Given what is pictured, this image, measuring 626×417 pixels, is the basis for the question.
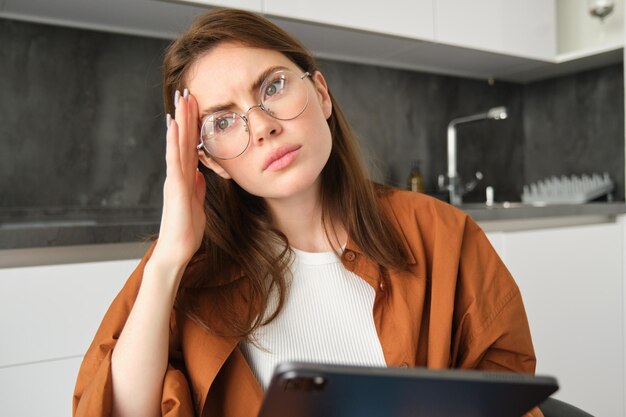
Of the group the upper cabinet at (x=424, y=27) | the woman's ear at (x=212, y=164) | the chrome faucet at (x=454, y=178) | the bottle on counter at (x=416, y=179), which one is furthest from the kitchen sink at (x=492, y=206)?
the woman's ear at (x=212, y=164)

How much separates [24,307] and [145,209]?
0.81m

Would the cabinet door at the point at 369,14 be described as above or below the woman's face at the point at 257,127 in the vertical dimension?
above

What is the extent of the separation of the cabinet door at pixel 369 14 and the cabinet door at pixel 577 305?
0.85 metres

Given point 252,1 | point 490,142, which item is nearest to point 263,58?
point 252,1

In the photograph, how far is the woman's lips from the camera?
0.86 meters

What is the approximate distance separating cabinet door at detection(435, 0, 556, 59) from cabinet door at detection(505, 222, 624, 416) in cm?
82

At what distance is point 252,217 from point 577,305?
1.57 m

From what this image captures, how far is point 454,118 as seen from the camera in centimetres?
276

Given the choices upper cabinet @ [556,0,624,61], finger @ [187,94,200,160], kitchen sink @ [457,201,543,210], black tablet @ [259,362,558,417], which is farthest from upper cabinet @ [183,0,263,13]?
upper cabinet @ [556,0,624,61]

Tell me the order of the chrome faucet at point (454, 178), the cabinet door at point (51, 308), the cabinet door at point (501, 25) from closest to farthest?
the cabinet door at point (51, 308), the cabinet door at point (501, 25), the chrome faucet at point (454, 178)

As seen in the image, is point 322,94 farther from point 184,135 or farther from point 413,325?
point 413,325

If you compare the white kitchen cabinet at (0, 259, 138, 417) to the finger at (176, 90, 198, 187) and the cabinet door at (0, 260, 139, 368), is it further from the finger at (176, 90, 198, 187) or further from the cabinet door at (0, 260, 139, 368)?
the finger at (176, 90, 198, 187)

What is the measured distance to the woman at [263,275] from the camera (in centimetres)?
81

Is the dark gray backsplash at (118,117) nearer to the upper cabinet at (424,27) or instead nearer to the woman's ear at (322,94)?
the upper cabinet at (424,27)
